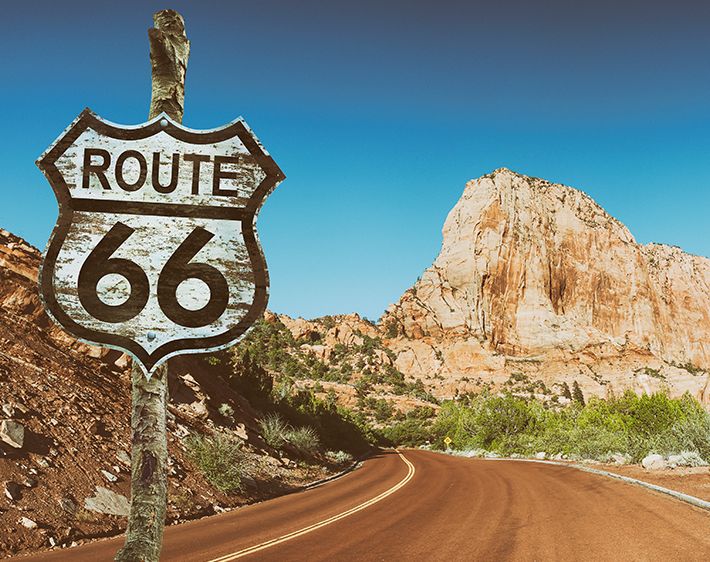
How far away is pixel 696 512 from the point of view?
11.0m

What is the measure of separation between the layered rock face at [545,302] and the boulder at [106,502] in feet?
301

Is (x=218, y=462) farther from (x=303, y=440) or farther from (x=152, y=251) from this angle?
(x=152, y=251)

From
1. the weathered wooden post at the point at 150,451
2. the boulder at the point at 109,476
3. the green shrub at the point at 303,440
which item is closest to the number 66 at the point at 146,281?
the weathered wooden post at the point at 150,451

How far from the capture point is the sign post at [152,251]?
1775 millimetres

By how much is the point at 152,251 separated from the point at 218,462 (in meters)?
15.0

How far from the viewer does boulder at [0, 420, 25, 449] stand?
10297 millimetres

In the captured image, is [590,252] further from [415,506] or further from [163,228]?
[163,228]

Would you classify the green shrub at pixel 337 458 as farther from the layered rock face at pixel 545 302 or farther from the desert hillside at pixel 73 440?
the layered rock face at pixel 545 302

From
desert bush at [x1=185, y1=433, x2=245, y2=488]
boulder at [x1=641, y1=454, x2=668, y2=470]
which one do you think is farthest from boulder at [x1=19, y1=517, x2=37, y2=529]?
boulder at [x1=641, y1=454, x2=668, y2=470]

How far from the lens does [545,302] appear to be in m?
127

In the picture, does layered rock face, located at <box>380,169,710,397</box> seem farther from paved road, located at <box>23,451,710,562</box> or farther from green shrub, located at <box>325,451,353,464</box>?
paved road, located at <box>23,451,710,562</box>

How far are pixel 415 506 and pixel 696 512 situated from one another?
654 cm

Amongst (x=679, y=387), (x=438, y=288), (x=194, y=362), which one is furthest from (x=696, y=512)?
(x=438, y=288)

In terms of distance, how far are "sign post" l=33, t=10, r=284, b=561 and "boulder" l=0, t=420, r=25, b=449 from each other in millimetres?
10717
